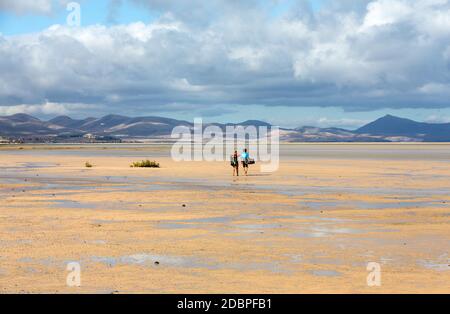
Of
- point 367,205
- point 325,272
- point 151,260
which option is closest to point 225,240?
point 151,260

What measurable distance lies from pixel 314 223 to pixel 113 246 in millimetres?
7217

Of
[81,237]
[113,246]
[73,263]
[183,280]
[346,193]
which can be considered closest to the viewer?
[183,280]

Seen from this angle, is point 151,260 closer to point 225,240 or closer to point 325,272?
point 225,240

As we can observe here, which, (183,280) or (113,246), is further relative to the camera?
(113,246)

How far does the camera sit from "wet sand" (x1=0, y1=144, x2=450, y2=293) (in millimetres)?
13133

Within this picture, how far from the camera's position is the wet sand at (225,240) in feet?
43.1

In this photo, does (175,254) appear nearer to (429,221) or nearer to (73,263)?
(73,263)

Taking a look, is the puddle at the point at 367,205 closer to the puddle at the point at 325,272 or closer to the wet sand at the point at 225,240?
the wet sand at the point at 225,240

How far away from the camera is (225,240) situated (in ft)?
59.7

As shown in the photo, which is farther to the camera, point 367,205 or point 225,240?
point 367,205

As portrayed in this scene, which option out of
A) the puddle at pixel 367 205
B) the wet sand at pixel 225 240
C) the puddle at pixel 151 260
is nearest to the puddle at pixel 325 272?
the wet sand at pixel 225 240

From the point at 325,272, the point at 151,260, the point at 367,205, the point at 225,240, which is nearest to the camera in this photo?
the point at 325,272
